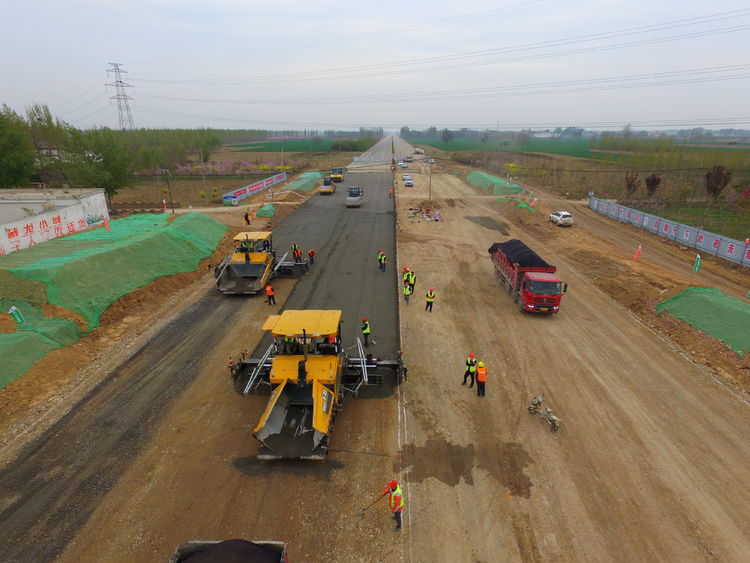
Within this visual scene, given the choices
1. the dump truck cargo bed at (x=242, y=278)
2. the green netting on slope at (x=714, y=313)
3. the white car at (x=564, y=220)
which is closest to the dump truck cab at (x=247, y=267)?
the dump truck cargo bed at (x=242, y=278)

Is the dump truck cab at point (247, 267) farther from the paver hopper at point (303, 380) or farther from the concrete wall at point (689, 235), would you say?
the concrete wall at point (689, 235)

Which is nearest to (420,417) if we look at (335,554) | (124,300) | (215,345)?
(335,554)

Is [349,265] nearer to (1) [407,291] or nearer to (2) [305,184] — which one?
(1) [407,291]

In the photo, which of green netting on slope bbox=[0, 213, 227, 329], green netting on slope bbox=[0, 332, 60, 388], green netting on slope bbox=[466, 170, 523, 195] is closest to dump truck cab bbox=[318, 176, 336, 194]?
green netting on slope bbox=[466, 170, 523, 195]

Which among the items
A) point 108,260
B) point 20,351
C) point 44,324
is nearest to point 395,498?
point 20,351

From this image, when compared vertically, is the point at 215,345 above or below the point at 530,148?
→ below

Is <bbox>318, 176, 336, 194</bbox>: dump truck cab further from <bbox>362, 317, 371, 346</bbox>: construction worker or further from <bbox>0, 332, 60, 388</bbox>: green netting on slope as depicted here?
<bbox>0, 332, 60, 388</bbox>: green netting on slope

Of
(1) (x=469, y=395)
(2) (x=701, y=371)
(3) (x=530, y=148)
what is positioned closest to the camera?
(1) (x=469, y=395)

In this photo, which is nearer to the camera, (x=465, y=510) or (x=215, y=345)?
(x=465, y=510)

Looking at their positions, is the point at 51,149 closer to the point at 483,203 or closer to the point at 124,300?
the point at 124,300
